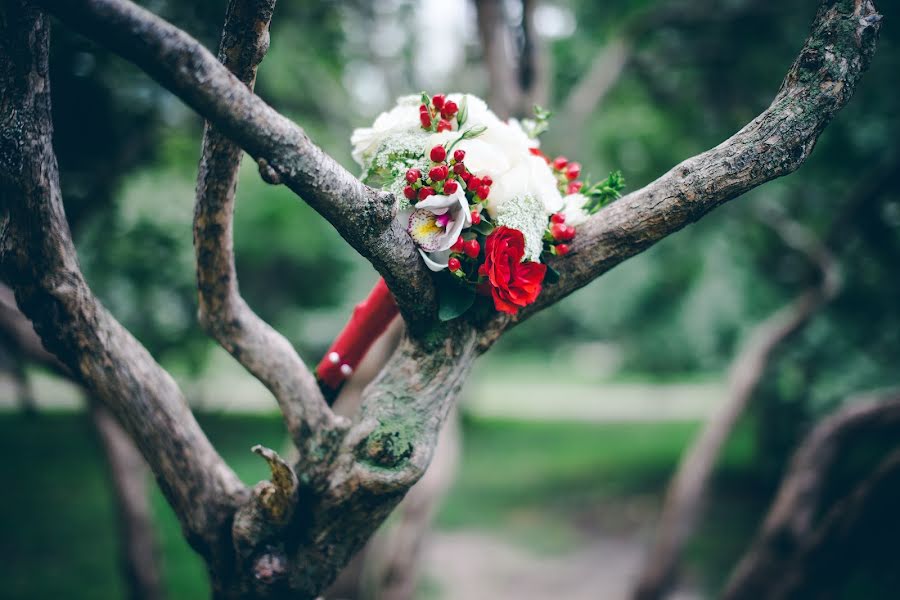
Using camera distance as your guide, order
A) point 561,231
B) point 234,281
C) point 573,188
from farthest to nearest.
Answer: point 234,281, point 573,188, point 561,231

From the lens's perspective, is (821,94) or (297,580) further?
(297,580)

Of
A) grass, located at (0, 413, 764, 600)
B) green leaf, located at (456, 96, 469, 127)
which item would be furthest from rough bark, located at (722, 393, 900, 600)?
grass, located at (0, 413, 764, 600)

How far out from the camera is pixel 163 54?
3.88 feet

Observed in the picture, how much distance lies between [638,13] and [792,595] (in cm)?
452

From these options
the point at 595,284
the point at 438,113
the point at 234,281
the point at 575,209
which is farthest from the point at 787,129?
the point at 595,284

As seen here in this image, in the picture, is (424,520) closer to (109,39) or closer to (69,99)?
(69,99)

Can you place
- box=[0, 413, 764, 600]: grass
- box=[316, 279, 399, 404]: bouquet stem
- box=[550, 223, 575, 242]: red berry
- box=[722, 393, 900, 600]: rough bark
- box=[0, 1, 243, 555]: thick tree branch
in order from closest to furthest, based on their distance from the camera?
box=[0, 1, 243, 555]: thick tree branch, box=[550, 223, 575, 242]: red berry, box=[316, 279, 399, 404]: bouquet stem, box=[722, 393, 900, 600]: rough bark, box=[0, 413, 764, 600]: grass

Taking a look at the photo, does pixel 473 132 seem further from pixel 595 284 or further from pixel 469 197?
pixel 595 284

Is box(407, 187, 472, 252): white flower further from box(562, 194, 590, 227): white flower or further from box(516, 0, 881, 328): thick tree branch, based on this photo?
box(516, 0, 881, 328): thick tree branch

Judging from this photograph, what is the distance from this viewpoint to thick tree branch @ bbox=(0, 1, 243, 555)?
1.56 meters

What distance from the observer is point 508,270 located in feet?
5.22

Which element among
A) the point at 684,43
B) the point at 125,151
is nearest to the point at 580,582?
the point at 684,43

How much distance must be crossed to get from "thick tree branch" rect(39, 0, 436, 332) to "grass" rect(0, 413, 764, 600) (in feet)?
13.2

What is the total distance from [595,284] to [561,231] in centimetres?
784
